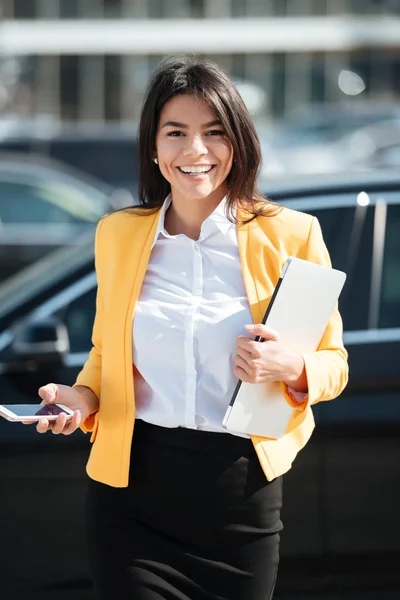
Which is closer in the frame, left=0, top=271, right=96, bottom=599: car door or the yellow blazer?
the yellow blazer

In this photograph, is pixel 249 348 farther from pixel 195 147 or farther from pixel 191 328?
pixel 195 147

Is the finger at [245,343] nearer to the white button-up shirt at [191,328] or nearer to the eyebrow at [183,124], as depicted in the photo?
the white button-up shirt at [191,328]

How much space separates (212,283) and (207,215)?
18cm

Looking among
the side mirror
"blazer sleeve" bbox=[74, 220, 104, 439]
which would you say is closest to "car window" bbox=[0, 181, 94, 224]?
the side mirror

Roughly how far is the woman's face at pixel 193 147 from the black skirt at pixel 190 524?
546mm

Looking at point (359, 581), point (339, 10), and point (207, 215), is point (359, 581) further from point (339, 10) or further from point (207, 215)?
point (339, 10)

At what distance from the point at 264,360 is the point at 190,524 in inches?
16.9

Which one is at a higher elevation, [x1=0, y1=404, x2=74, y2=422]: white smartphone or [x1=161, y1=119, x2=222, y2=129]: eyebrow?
[x1=161, y1=119, x2=222, y2=129]: eyebrow

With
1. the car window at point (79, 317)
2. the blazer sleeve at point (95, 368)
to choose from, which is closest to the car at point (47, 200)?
the car window at point (79, 317)

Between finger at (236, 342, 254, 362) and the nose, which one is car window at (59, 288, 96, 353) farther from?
finger at (236, 342, 254, 362)

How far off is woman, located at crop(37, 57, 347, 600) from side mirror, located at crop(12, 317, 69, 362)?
839mm

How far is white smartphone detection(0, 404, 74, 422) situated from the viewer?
7.59 ft

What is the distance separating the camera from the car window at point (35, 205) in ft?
32.6

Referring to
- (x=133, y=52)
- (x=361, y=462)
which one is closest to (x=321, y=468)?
(x=361, y=462)
